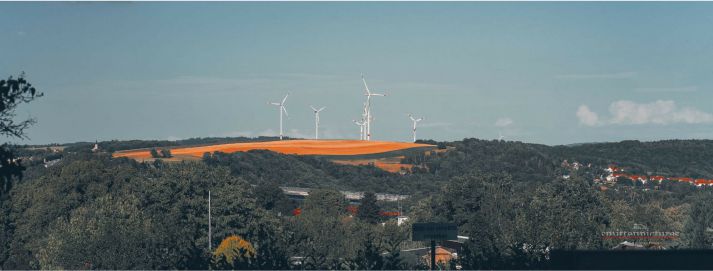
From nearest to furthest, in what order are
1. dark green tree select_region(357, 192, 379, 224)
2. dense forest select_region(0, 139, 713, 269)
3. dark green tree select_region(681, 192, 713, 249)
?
1. dense forest select_region(0, 139, 713, 269)
2. dark green tree select_region(681, 192, 713, 249)
3. dark green tree select_region(357, 192, 379, 224)

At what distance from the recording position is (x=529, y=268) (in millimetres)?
37312

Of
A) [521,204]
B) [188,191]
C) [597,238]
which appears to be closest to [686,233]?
[597,238]

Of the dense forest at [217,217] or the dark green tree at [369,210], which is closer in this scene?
the dense forest at [217,217]

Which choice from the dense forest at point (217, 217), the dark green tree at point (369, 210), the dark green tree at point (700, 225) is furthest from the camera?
the dark green tree at point (369, 210)

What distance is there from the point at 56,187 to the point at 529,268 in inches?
4084

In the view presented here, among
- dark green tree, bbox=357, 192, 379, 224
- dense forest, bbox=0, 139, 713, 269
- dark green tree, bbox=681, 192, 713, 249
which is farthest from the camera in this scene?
dark green tree, bbox=357, 192, 379, 224

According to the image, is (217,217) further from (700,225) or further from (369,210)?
(369,210)

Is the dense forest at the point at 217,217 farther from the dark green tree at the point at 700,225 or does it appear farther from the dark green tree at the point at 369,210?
the dark green tree at the point at 369,210

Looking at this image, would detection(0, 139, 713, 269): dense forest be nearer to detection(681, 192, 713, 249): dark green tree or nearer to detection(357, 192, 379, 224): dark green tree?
detection(681, 192, 713, 249): dark green tree

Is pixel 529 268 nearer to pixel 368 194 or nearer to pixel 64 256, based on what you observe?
pixel 64 256

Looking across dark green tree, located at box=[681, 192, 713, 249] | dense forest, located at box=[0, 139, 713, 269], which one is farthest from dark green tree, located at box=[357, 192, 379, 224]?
dark green tree, located at box=[681, 192, 713, 249]

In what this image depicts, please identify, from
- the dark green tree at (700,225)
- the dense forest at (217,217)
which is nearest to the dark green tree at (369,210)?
the dense forest at (217,217)

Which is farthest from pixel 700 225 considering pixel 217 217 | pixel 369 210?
pixel 369 210

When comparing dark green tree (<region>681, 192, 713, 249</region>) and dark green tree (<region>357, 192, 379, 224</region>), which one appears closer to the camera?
dark green tree (<region>681, 192, 713, 249</region>)
